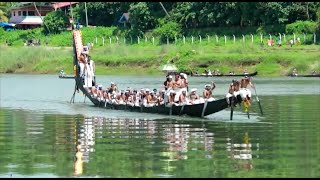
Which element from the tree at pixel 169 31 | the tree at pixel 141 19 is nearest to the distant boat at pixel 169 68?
the tree at pixel 169 31

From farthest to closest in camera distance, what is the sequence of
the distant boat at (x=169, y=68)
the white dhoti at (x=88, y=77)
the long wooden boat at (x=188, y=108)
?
the distant boat at (x=169, y=68) < the white dhoti at (x=88, y=77) < the long wooden boat at (x=188, y=108)

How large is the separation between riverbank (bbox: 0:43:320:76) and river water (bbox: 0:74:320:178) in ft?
88.7

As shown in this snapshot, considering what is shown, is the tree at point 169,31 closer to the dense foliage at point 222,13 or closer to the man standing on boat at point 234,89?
the dense foliage at point 222,13

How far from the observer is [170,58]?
87750 millimetres

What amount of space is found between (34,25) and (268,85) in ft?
222

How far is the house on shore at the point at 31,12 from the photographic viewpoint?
128500mm

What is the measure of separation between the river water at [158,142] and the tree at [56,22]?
58496mm

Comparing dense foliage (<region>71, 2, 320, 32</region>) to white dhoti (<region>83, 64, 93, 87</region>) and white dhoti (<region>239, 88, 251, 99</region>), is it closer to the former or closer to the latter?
white dhoti (<region>83, 64, 93, 87</region>)

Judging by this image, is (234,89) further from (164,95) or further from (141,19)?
(141,19)

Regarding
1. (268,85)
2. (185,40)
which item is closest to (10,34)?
(185,40)

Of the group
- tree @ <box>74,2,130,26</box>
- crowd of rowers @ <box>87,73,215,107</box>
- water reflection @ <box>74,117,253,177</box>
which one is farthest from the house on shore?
water reflection @ <box>74,117,253,177</box>

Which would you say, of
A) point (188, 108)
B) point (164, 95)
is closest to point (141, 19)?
point (164, 95)

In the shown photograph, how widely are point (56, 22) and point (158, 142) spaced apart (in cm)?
8106

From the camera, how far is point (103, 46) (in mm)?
100812
